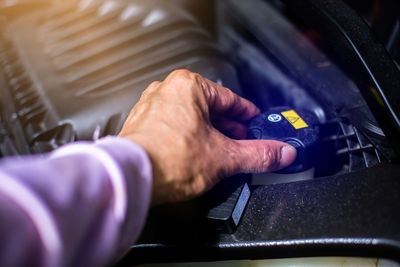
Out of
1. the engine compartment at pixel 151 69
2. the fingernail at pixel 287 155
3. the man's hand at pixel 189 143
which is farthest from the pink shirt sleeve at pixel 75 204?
the engine compartment at pixel 151 69

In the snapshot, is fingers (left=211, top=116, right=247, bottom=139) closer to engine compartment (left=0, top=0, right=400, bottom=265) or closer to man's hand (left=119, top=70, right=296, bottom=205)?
man's hand (left=119, top=70, right=296, bottom=205)

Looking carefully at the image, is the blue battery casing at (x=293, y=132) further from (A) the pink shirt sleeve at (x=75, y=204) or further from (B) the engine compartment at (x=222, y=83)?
(A) the pink shirt sleeve at (x=75, y=204)

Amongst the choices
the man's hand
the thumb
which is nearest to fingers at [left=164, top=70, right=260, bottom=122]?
the man's hand

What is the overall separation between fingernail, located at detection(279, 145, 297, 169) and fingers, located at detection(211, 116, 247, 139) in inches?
4.8

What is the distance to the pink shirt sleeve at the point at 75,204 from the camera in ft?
1.08

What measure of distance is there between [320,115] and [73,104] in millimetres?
657

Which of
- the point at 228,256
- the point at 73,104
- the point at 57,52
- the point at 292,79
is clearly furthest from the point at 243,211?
the point at 57,52

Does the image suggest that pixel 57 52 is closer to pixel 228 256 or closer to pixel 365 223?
pixel 228 256

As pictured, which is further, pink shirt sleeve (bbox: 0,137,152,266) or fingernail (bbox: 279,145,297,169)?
fingernail (bbox: 279,145,297,169)

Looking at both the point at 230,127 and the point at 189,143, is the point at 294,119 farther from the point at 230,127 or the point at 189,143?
the point at 189,143

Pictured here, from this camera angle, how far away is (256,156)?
558 millimetres

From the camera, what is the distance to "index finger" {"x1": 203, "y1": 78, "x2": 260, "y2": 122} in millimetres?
631

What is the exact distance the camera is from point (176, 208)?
0.52 meters

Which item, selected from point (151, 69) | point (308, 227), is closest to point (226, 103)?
point (308, 227)
